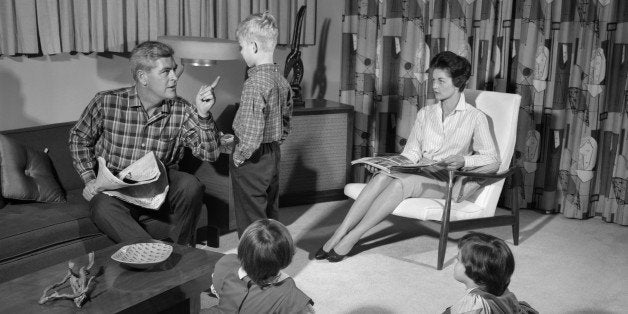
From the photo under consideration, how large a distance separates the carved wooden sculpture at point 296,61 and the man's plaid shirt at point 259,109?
1.29 metres

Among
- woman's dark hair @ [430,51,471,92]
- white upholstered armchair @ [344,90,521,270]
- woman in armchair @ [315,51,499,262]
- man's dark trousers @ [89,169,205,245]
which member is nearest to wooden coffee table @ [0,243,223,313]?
man's dark trousers @ [89,169,205,245]

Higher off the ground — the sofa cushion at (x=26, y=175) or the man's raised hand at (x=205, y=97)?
the man's raised hand at (x=205, y=97)

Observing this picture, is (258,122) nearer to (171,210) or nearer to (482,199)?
(171,210)

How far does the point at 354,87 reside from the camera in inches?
194

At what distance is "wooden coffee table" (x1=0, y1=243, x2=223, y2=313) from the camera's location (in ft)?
7.02

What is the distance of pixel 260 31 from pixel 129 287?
4.20 feet

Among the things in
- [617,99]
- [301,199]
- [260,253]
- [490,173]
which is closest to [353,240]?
[490,173]

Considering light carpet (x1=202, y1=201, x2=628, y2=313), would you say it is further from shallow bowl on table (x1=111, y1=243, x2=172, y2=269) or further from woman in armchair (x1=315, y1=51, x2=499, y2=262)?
shallow bowl on table (x1=111, y1=243, x2=172, y2=269)

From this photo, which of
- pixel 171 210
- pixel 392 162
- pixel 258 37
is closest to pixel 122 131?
pixel 171 210

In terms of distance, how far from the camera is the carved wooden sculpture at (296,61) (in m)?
4.46

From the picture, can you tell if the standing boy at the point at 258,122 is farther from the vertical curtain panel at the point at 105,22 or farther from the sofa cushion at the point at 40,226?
the vertical curtain panel at the point at 105,22

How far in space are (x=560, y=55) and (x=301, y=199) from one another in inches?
72.5

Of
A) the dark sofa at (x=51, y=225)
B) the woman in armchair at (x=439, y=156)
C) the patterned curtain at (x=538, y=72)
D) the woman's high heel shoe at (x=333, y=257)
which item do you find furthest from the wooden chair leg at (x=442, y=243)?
the dark sofa at (x=51, y=225)

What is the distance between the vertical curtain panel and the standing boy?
3.35ft
